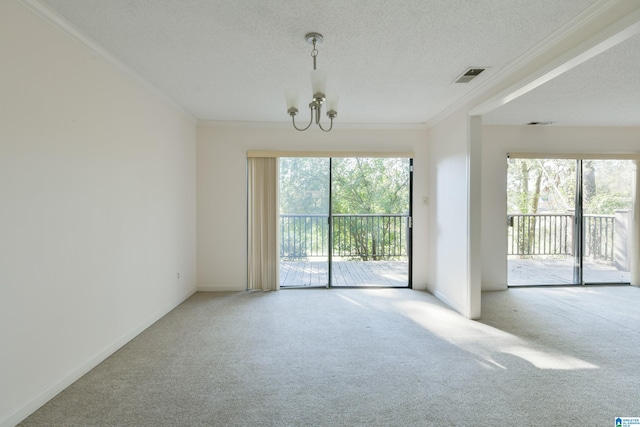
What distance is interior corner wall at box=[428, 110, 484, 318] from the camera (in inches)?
127

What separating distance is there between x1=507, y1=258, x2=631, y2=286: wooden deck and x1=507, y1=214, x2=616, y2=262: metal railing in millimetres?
137

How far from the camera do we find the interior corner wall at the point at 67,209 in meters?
1.63

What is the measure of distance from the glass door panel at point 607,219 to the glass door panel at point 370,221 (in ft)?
8.82

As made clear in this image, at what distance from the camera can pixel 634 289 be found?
4.30 m

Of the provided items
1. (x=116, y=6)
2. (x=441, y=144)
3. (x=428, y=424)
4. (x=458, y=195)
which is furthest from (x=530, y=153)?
(x=116, y=6)

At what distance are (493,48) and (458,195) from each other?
1.59 m

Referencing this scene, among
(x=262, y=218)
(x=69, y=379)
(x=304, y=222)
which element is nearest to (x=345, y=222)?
(x=304, y=222)

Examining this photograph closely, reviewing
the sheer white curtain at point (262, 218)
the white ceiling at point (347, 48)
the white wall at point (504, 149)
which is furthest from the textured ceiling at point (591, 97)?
the sheer white curtain at point (262, 218)

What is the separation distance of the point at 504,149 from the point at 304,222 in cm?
301

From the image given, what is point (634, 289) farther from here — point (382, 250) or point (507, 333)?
point (382, 250)

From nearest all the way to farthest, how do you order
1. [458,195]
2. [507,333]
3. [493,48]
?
[493,48]
[507,333]
[458,195]

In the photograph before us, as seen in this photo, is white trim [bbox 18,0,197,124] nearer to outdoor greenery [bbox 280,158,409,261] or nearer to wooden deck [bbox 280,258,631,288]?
outdoor greenery [bbox 280,158,409,261]

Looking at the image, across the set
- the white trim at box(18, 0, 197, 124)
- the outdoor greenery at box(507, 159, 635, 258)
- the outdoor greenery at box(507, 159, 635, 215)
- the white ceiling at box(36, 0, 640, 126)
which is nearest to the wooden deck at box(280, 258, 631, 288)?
the outdoor greenery at box(507, 159, 635, 258)

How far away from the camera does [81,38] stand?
2045 millimetres
